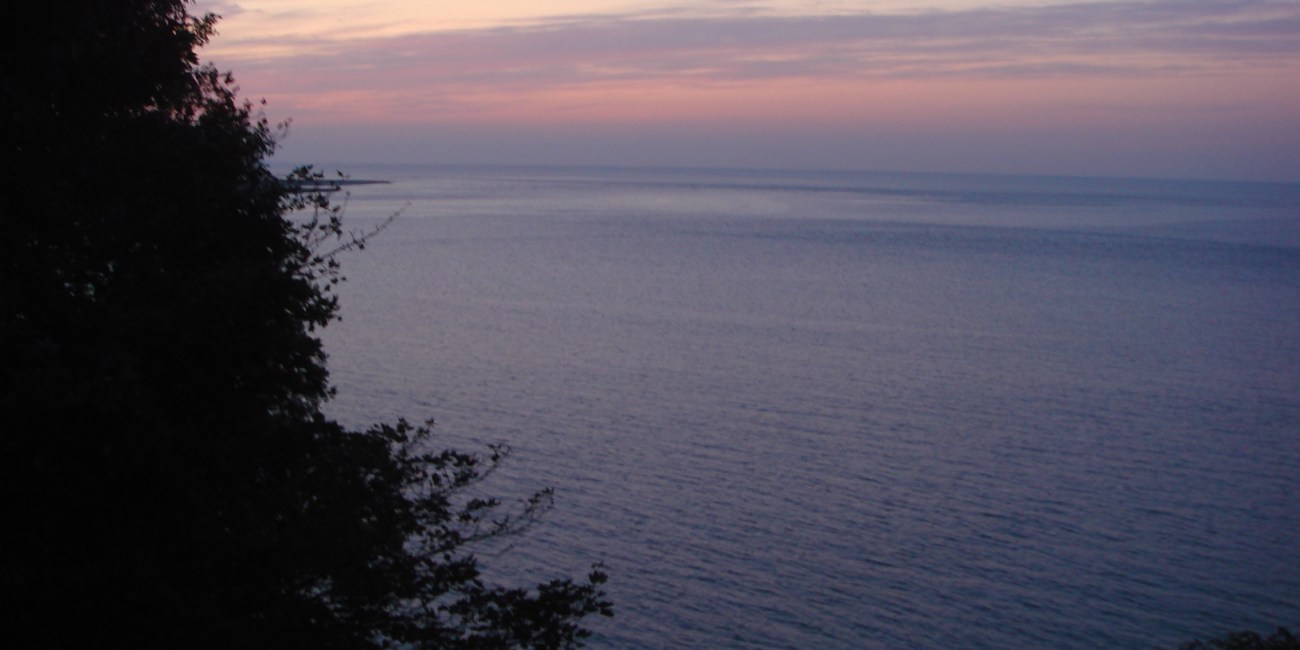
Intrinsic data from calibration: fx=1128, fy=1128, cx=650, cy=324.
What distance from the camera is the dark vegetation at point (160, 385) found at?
821 cm

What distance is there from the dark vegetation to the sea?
12.0 metres

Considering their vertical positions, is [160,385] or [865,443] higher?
[865,443]

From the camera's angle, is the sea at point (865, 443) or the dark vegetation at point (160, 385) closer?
the dark vegetation at point (160, 385)

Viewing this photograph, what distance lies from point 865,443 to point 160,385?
2743 centimetres

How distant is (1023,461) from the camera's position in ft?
111

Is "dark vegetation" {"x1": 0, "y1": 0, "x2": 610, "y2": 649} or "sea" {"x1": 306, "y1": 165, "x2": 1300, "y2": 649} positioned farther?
"sea" {"x1": 306, "y1": 165, "x2": 1300, "y2": 649}

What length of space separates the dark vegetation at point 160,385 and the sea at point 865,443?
11964 millimetres

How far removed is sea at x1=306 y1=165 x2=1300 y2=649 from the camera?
23.6 meters

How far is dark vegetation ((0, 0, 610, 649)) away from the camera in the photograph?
8.21 m

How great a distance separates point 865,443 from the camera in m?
34.5

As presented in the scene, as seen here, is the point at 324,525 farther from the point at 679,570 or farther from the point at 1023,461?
the point at 1023,461

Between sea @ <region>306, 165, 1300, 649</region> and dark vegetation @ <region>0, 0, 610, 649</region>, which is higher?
sea @ <region>306, 165, 1300, 649</region>

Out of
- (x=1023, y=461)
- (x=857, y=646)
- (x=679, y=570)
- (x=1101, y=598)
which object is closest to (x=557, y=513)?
(x=679, y=570)

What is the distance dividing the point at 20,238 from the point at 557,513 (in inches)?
776
